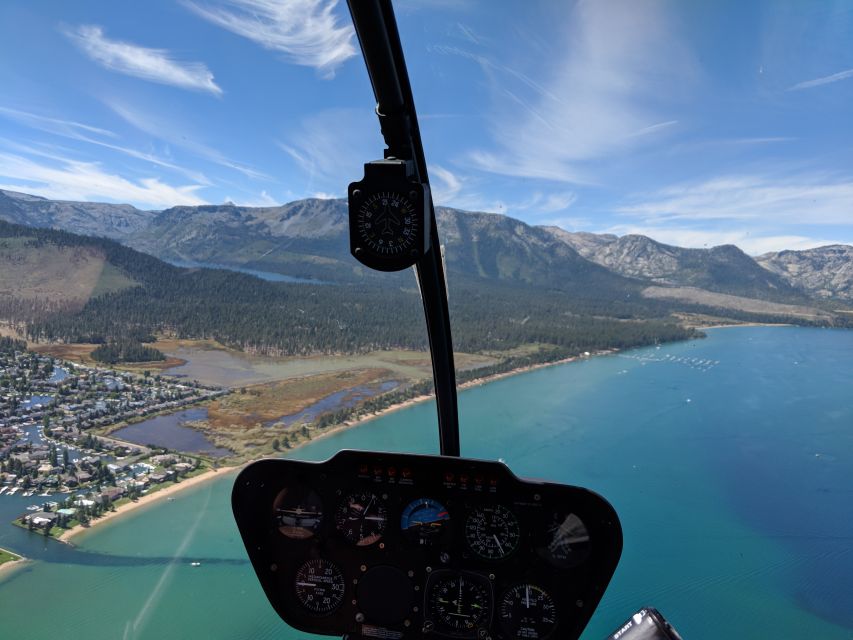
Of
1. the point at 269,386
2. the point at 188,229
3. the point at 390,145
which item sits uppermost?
the point at 188,229

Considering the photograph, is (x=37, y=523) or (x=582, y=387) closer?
(x=37, y=523)

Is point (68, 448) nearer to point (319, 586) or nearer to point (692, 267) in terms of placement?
point (319, 586)

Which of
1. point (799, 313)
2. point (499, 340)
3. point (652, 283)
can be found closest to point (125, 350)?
point (499, 340)

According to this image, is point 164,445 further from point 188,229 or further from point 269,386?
point 188,229

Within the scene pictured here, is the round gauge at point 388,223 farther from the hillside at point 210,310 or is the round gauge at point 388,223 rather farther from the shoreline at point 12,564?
the shoreline at point 12,564

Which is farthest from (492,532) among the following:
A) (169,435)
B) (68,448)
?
(169,435)

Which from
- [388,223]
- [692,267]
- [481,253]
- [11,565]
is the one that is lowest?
[11,565]

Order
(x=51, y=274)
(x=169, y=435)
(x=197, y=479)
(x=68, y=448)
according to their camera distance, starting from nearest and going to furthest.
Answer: (x=68, y=448)
(x=197, y=479)
(x=169, y=435)
(x=51, y=274)

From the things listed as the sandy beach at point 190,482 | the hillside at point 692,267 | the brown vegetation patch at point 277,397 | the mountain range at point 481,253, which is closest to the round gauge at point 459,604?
the mountain range at point 481,253
